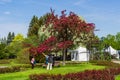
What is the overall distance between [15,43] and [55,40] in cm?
3459

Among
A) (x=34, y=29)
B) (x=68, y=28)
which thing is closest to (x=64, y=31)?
(x=68, y=28)

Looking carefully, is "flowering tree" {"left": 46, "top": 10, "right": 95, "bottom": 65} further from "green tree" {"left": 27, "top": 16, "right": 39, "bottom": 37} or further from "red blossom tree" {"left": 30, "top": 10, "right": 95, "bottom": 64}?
"green tree" {"left": 27, "top": 16, "right": 39, "bottom": 37}

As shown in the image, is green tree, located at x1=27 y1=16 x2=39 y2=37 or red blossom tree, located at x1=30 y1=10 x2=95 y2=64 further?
green tree, located at x1=27 y1=16 x2=39 y2=37

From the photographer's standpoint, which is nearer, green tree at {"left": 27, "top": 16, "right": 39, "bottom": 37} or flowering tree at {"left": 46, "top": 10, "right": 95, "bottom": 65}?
flowering tree at {"left": 46, "top": 10, "right": 95, "bottom": 65}

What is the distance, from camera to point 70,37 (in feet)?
137

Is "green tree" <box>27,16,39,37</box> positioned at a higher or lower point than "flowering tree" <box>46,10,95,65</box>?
higher

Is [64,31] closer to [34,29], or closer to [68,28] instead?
[68,28]

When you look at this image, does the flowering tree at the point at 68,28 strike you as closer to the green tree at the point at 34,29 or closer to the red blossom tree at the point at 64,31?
the red blossom tree at the point at 64,31

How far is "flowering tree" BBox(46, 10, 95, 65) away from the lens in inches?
1596

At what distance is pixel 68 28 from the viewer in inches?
1617

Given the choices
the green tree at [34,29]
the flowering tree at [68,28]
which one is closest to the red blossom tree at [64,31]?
the flowering tree at [68,28]

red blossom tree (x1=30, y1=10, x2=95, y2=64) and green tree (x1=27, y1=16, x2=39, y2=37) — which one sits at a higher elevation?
green tree (x1=27, y1=16, x2=39, y2=37)

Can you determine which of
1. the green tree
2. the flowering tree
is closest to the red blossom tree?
the flowering tree

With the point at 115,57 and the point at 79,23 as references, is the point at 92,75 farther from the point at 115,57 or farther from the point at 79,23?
the point at 115,57
